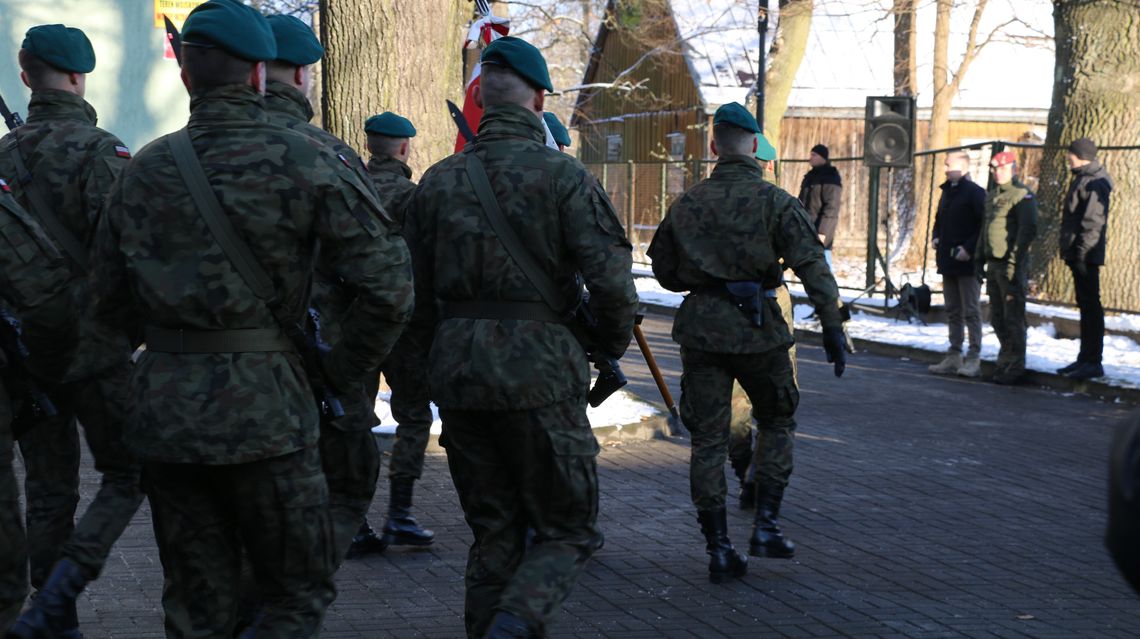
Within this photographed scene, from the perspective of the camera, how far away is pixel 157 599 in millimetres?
5957

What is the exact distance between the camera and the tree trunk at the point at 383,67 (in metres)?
10.7

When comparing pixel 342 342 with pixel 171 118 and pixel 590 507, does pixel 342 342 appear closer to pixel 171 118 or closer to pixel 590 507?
pixel 590 507

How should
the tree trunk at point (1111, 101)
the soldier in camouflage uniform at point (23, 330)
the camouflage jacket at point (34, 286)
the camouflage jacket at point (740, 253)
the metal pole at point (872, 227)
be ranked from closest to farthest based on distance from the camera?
the soldier in camouflage uniform at point (23, 330) → the camouflage jacket at point (34, 286) → the camouflage jacket at point (740, 253) → the tree trunk at point (1111, 101) → the metal pole at point (872, 227)

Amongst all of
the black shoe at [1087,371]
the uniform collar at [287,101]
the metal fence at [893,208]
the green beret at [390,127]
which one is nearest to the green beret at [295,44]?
the uniform collar at [287,101]

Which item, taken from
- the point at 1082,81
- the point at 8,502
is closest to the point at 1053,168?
the point at 1082,81

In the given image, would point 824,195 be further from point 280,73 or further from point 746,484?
point 280,73

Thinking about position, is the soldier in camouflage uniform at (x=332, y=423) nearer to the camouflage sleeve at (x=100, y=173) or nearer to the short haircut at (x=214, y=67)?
the camouflage sleeve at (x=100, y=173)

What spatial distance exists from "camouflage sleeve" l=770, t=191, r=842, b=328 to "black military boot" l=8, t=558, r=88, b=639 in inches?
127

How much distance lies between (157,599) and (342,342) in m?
2.39

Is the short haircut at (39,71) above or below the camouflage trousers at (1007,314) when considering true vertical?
above

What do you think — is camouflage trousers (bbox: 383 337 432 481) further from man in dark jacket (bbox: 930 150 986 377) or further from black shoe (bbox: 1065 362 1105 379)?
man in dark jacket (bbox: 930 150 986 377)

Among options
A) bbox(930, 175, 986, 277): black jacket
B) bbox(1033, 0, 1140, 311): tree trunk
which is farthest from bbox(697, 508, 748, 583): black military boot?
bbox(1033, 0, 1140, 311): tree trunk

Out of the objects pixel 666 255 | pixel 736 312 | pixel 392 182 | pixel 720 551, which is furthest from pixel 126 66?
pixel 720 551

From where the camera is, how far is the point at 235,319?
3844 millimetres
